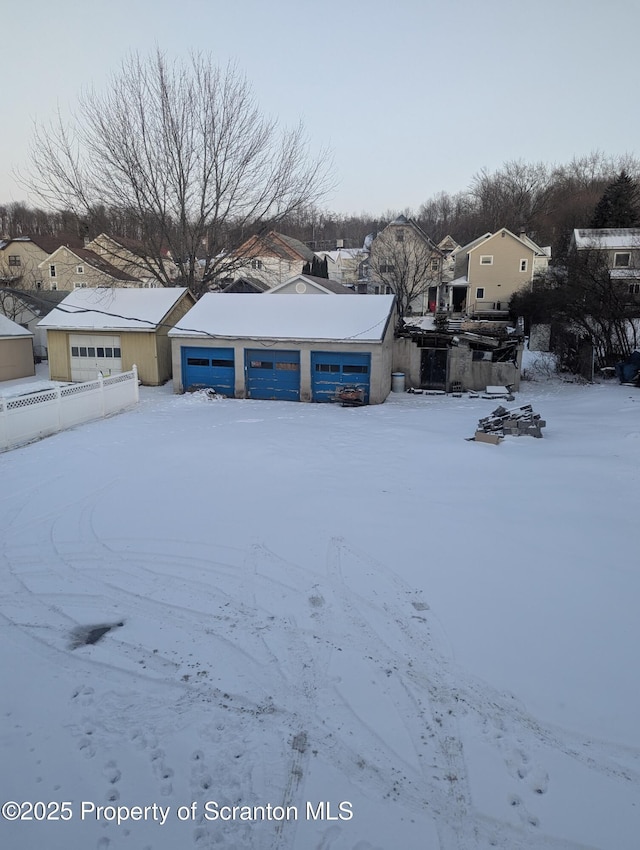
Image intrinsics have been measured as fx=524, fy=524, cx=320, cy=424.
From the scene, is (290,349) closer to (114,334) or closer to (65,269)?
(114,334)

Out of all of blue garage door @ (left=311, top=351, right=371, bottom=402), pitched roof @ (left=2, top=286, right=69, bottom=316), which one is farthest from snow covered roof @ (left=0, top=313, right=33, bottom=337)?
blue garage door @ (left=311, top=351, right=371, bottom=402)

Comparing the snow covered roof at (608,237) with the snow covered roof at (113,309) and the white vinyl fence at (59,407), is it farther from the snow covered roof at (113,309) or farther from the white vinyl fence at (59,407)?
the white vinyl fence at (59,407)

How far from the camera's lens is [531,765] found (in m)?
3.46

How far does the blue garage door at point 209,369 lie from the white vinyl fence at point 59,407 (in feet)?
9.59

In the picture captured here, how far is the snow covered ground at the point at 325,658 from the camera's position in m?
3.17

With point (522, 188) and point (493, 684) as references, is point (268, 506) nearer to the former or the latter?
point (493, 684)

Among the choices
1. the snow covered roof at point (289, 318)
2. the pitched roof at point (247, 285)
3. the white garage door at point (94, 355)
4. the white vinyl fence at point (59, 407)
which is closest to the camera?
A: the white vinyl fence at point (59, 407)

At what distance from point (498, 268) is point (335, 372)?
29500mm

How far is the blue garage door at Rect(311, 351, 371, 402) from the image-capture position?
18125 millimetres

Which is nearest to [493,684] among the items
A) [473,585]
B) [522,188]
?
[473,585]

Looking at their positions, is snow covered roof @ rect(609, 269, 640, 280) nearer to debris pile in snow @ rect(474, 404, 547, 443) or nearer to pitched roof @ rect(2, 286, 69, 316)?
debris pile in snow @ rect(474, 404, 547, 443)

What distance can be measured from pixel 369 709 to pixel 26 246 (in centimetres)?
5575

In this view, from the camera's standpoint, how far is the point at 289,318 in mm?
19516

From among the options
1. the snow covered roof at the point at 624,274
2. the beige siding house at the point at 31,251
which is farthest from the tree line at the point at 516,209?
the snow covered roof at the point at 624,274
